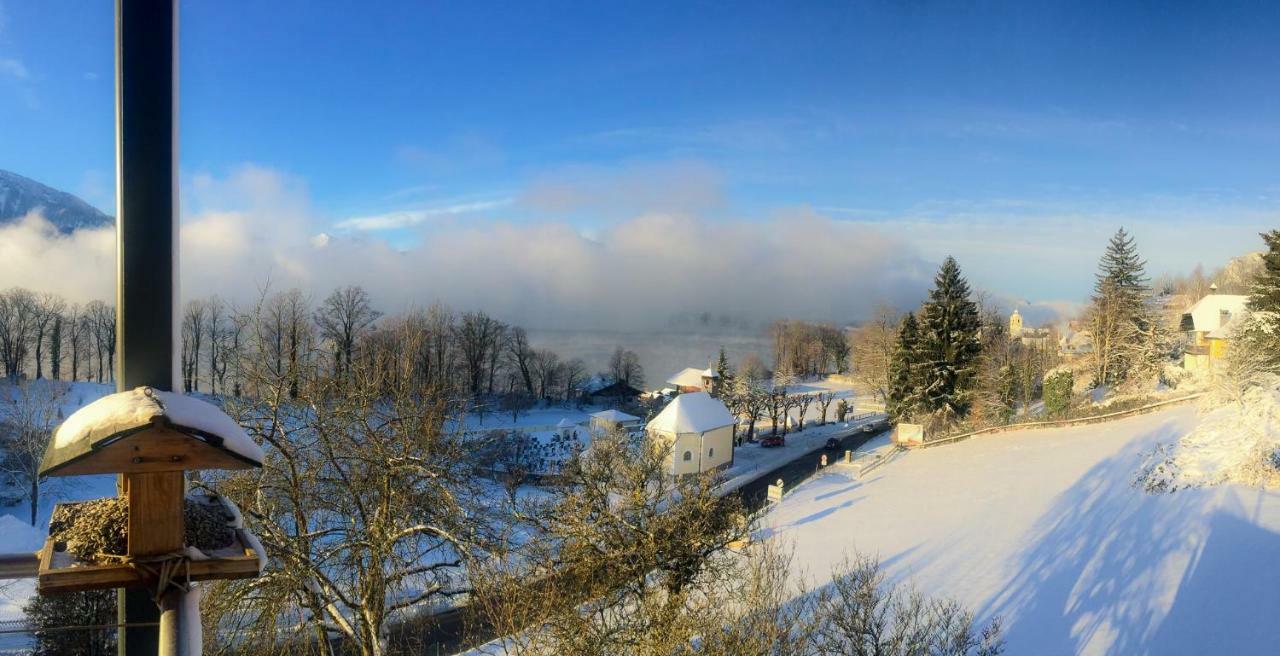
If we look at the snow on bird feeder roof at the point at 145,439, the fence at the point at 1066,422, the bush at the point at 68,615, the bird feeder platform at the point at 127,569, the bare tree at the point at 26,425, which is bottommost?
the fence at the point at 1066,422

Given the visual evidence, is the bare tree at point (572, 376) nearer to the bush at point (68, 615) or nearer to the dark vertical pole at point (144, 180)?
the bush at point (68, 615)

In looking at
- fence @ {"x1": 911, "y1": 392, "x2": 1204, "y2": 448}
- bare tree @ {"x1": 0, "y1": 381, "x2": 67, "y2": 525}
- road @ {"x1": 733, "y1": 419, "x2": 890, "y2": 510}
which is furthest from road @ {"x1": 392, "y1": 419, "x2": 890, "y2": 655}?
bare tree @ {"x1": 0, "y1": 381, "x2": 67, "y2": 525}

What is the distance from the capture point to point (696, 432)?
2417 cm

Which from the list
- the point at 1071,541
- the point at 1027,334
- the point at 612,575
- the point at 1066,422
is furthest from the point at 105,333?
the point at 1027,334

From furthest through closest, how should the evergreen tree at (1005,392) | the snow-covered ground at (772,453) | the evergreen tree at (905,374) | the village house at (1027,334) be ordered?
the village house at (1027,334) → the evergreen tree at (1005,392) → the evergreen tree at (905,374) → the snow-covered ground at (772,453)

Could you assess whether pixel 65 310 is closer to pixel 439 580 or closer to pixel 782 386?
pixel 439 580

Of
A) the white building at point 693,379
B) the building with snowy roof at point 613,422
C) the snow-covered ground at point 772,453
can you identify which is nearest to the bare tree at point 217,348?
the snow-covered ground at point 772,453

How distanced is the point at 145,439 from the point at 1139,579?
1324cm

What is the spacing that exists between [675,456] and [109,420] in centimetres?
2336

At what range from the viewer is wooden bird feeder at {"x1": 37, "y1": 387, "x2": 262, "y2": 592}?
1097 mm

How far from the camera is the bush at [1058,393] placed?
83.9 feet

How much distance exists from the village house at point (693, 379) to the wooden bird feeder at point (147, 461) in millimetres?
37600

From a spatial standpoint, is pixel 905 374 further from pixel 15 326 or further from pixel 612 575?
pixel 15 326

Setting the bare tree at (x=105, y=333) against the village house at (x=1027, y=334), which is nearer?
the bare tree at (x=105, y=333)
